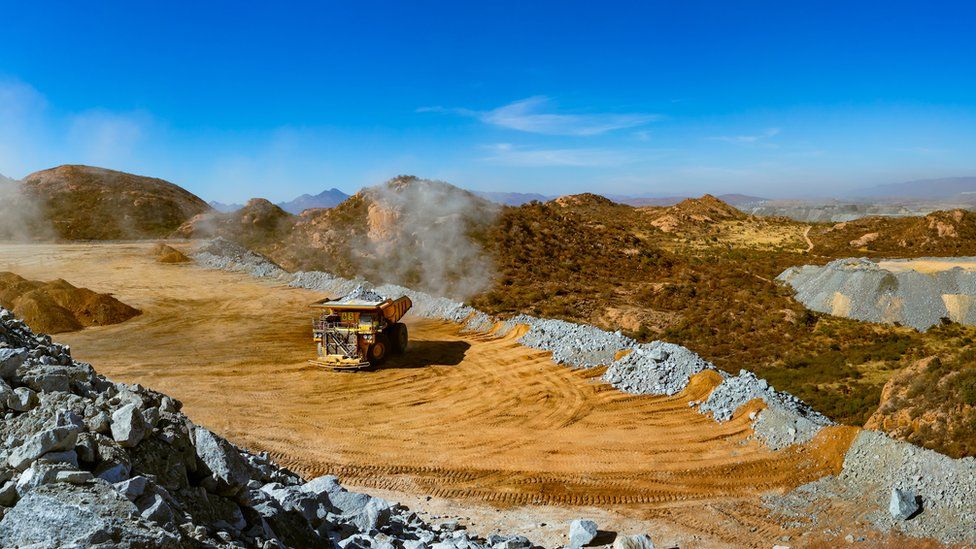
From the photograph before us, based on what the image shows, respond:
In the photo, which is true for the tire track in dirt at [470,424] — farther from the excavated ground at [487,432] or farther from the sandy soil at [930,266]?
the sandy soil at [930,266]

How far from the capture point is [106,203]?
63375 millimetres

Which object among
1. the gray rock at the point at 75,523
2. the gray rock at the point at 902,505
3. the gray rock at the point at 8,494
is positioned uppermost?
the gray rock at the point at 8,494

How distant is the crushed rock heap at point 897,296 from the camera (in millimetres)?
26719

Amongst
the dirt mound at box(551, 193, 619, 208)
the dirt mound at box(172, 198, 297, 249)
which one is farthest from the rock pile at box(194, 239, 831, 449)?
the dirt mound at box(551, 193, 619, 208)

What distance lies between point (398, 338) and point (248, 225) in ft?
139

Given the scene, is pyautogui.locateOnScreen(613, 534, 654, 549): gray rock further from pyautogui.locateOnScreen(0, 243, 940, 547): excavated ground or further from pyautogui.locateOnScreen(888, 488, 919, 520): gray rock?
pyautogui.locateOnScreen(888, 488, 919, 520): gray rock

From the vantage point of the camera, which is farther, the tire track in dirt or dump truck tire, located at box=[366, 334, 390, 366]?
dump truck tire, located at box=[366, 334, 390, 366]

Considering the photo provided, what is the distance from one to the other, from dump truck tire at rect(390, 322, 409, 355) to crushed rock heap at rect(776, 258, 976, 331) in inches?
909

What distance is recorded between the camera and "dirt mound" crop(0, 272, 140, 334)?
21.4 metres

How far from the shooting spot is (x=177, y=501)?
4969 mm

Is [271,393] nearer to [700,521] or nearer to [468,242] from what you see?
[700,521]

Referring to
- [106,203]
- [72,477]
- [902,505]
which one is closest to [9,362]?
[72,477]

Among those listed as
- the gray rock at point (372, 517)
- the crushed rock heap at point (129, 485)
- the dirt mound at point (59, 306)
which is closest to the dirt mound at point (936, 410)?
the crushed rock heap at point (129, 485)

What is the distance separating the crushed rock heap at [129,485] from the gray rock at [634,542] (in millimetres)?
1444
